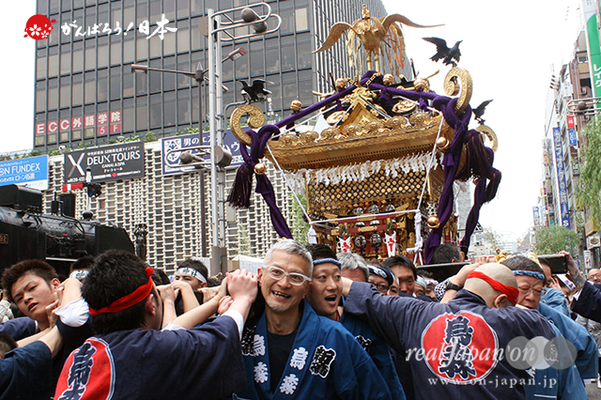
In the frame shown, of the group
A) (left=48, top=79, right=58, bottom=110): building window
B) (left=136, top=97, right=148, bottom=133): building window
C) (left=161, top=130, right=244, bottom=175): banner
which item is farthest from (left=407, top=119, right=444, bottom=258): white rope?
(left=48, top=79, right=58, bottom=110): building window

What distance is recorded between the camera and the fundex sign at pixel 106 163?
105ft

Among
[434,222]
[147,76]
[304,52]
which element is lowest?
[434,222]

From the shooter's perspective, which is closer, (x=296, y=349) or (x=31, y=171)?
(x=296, y=349)

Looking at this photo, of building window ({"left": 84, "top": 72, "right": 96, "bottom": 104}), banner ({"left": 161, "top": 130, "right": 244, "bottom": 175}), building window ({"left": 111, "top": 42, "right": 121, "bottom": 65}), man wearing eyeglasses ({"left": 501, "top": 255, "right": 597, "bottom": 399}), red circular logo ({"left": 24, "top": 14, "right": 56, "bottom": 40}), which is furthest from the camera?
building window ({"left": 84, "top": 72, "right": 96, "bottom": 104})

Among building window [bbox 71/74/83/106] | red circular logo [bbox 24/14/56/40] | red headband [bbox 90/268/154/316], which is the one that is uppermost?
building window [bbox 71/74/83/106]

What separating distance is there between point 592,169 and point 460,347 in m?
18.1

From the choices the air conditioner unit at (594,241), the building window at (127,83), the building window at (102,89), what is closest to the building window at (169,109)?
the building window at (127,83)

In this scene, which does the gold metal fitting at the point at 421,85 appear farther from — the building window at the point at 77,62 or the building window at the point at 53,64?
the building window at the point at 53,64

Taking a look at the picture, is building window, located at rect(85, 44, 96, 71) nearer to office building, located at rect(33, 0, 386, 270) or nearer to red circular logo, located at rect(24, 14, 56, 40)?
office building, located at rect(33, 0, 386, 270)

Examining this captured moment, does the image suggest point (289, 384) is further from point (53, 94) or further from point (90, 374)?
point (53, 94)

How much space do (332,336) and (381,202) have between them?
545cm

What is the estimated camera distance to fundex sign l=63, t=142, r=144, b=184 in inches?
1264

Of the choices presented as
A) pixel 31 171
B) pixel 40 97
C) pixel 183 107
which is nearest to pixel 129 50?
pixel 183 107

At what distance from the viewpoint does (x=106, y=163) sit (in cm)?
3225
